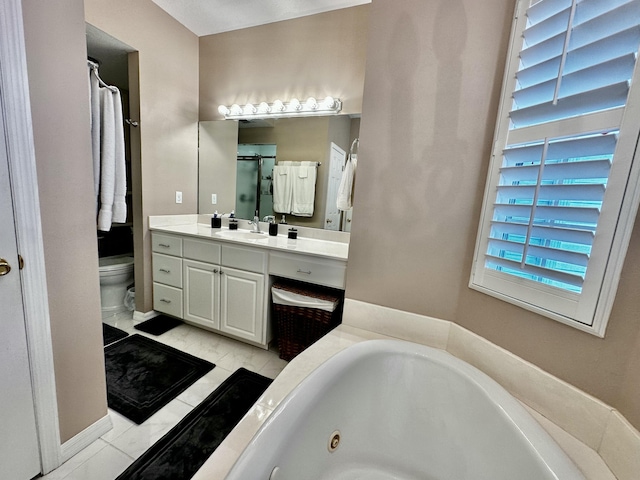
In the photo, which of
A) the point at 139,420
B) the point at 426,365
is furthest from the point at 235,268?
the point at 426,365

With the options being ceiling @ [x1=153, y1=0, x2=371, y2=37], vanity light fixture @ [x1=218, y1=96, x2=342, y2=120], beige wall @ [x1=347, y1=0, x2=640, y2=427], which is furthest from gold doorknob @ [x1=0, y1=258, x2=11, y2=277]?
ceiling @ [x1=153, y1=0, x2=371, y2=37]

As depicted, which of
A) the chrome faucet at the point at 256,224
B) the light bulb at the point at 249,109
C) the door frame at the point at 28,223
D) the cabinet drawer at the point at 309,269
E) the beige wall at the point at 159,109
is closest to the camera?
the door frame at the point at 28,223

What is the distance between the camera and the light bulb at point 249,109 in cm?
233

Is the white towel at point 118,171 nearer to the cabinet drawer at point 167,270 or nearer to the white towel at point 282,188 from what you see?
the cabinet drawer at point 167,270

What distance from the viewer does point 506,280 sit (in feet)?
3.22

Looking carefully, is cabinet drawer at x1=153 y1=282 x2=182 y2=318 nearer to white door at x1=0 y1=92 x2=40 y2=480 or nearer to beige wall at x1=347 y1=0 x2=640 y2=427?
white door at x1=0 y1=92 x2=40 y2=480

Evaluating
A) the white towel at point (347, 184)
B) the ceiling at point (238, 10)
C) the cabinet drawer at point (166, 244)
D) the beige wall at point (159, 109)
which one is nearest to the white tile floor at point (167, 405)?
the beige wall at point (159, 109)

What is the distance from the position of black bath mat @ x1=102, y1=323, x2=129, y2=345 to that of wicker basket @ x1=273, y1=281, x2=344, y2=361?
1307 millimetres

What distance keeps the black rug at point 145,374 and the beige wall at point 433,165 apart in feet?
4.34

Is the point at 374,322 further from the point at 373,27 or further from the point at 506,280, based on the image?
the point at 373,27

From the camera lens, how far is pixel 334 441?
960mm

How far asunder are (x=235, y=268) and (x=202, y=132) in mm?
1554

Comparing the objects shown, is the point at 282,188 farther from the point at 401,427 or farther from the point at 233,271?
the point at 401,427

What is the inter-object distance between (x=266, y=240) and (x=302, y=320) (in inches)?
26.9
